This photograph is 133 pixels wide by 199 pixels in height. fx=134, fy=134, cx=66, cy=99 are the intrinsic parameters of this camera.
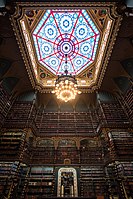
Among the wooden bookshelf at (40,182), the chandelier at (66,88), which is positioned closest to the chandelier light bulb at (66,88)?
the chandelier at (66,88)

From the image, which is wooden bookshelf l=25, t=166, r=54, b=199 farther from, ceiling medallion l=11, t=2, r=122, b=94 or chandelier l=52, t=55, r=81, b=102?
ceiling medallion l=11, t=2, r=122, b=94

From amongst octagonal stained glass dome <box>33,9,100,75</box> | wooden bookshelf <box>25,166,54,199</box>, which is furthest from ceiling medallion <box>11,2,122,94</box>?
wooden bookshelf <box>25,166,54,199</box>

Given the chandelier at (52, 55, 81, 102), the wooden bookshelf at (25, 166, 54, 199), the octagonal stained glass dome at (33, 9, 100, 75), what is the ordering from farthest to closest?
the octagonal stained glass dome at (33, 9, 100, 75)
the chandelier at (52, 55, 81, 102)
the wooden bookshelf at (25, 166, 54, 199)

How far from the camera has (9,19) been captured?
237 inches

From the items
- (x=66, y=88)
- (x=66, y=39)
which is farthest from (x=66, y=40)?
(x=66, y=88)

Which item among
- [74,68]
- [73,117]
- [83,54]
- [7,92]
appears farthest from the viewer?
[74,68]

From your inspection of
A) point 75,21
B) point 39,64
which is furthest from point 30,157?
point 75,21

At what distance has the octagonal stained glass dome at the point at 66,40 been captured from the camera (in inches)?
330

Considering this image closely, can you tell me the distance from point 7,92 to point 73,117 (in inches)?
184

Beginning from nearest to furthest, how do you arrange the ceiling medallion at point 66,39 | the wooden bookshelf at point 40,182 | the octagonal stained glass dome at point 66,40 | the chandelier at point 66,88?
1. the wooden bookshelf at point 40,182
2. the ceiling medallion at point 66,39
3. the chandelier at point 66,88
4. the octagonal stained glass dome at point 66,40

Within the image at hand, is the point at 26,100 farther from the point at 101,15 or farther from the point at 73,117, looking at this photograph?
the point at 101,15

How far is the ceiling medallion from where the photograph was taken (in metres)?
6.23

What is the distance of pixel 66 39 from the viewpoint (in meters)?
9.41

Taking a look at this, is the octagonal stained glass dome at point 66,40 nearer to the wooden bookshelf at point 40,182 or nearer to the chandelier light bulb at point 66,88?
the chandelier light bulb at point 66,88
